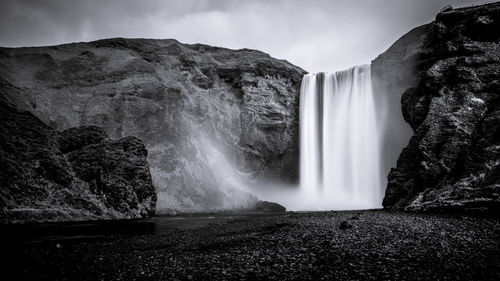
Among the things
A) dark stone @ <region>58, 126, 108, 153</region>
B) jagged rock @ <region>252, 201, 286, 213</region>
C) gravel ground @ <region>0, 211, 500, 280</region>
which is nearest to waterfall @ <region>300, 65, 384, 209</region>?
jagged rock @ <region>252, 201, 286, 213</region>

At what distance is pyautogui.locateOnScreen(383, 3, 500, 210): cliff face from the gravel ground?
10.6 m

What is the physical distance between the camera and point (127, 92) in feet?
196

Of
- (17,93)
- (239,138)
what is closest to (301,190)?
(239,138)

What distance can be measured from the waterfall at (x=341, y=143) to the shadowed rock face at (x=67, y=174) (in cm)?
3367

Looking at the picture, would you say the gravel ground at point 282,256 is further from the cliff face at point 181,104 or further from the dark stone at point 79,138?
the cliff face at point 181,104

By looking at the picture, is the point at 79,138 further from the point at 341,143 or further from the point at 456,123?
the point at 456,123

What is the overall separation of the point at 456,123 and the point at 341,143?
88.0 ft

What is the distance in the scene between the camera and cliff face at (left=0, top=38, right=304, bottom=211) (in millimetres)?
53041

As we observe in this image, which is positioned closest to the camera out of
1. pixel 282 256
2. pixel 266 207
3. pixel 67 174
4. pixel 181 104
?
pixel 282 256

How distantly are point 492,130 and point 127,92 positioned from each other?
56.5m

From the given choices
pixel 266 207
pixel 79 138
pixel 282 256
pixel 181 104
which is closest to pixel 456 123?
pixel 282 256

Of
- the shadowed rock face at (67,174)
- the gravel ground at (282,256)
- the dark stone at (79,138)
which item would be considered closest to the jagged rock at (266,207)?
the shadowed rock face at (67,174)

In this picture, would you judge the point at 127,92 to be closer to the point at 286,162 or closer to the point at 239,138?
the point at 239,138

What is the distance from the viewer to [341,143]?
5984 centimetres
